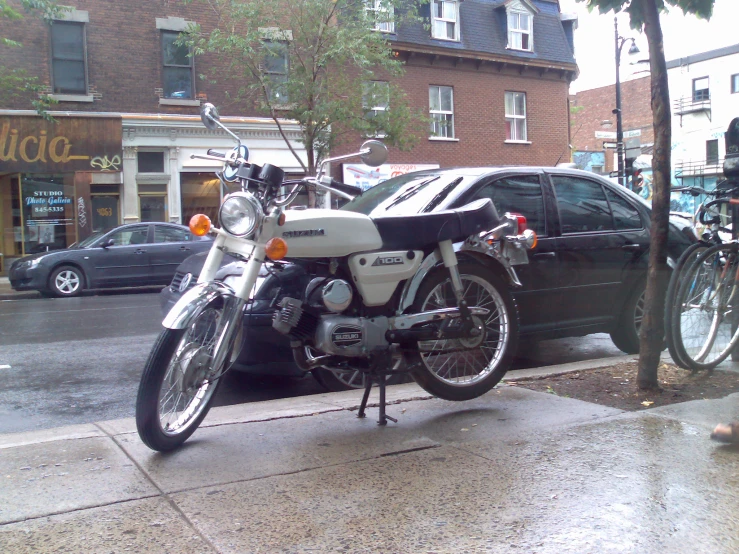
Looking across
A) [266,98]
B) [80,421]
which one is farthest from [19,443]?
[266,98]

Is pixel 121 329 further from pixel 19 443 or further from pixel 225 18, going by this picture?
pixel 225 18

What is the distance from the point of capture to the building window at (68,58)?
1964 centimetres

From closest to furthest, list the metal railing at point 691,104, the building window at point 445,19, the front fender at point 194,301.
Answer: the front fender at point 194,301, the building window at point 445,19, the metal railing at point 691,104

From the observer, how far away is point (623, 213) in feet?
22.0

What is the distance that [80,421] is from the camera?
505cm

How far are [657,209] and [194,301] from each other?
320cm

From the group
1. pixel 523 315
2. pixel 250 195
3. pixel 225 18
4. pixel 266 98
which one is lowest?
pixel 523 315

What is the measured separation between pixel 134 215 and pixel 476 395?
17304mm

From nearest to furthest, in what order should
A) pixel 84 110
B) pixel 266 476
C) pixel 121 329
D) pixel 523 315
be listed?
pixel 266 476, pixel 523 315, pixel 121 329, pixel 84 110

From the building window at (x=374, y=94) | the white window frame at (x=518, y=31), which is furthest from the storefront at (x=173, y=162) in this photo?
the white window frame at (x=518, y=31)

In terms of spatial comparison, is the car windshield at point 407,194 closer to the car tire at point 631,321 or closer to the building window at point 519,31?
the car tire at point 631,321

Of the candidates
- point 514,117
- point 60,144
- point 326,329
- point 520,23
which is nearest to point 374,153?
point 326,329

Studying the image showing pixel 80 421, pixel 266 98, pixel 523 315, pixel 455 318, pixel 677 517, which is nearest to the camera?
pixel 677 517

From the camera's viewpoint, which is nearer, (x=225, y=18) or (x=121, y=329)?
(x=121, y=329)
